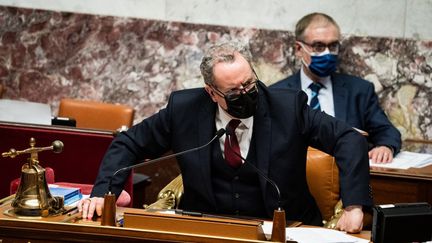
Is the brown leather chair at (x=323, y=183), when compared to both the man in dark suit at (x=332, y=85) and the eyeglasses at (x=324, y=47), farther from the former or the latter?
the eyeglasses at (x=324, y=47)

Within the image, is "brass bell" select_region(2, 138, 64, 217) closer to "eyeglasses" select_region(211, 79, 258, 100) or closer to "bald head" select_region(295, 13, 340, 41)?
"eyeglasses" select_region(211, 79, 258, 100)

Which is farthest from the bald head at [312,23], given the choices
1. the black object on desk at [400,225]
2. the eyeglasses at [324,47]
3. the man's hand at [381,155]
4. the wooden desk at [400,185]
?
the black object on desk at [400,225]

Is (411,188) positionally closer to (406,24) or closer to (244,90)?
(406,24)

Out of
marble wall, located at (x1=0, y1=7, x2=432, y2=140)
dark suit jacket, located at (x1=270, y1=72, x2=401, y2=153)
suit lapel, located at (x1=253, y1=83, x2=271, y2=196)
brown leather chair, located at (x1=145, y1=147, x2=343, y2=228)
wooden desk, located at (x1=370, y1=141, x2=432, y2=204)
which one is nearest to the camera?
suit lapel, located at (x1=253, y1=83, x2=271, y2=196)

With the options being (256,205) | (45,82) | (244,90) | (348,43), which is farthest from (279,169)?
(45,82)

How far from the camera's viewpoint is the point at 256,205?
3904 mm

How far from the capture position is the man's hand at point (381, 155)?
5246 mm

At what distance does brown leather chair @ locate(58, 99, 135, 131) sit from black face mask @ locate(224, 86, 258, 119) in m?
2.03

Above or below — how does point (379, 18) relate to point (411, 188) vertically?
above

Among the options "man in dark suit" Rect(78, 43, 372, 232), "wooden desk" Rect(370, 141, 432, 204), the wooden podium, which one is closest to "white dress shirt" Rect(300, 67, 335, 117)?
"wooden desk" Rect(370, 141, 432, 204)

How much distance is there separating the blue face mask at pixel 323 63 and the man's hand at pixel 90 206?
2.46 meters

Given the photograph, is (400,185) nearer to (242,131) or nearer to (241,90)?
(242,131)

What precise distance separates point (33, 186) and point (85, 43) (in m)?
3.15

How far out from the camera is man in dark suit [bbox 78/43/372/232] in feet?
12.3
